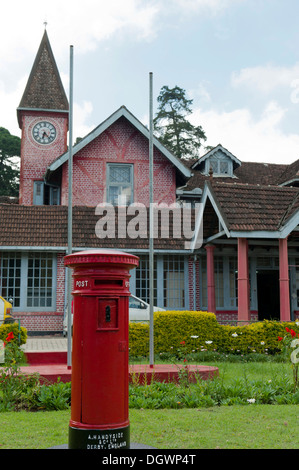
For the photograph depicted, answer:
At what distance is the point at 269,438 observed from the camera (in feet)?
17.0

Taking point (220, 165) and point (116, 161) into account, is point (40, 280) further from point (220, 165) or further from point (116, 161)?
point (220, 165)

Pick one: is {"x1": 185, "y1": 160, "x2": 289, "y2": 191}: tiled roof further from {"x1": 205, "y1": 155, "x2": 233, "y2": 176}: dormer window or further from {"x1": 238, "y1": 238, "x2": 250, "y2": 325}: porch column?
{"x1": 238, "y1": 238, "x2": 250, "y2": 325}: porch column

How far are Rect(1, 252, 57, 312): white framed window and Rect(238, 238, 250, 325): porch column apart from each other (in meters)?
7.26

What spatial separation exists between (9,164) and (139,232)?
27347 mm

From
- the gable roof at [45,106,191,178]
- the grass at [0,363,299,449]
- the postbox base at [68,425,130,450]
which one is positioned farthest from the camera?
the gable roof at [45,106,191,178]

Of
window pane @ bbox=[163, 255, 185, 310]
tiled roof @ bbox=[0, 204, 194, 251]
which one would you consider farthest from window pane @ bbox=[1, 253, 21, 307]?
window pane @ bbox=[163, 255, 185, 310]

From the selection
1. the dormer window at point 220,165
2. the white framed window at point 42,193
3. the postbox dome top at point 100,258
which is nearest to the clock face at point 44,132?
the white framed window at point 42,193

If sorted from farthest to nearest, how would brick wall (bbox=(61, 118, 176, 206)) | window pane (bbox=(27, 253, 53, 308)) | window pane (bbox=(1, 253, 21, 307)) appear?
brick wall (bbox=(61, 118, 176, 206)) → window pane (bbox=(27, 253, 53, 308)) → window pane (bbox=(1, 253, 21, 307))

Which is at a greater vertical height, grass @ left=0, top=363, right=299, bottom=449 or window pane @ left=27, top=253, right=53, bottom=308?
window pane @ left=27, top=253, right=53, bottom=308

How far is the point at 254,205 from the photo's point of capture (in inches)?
580

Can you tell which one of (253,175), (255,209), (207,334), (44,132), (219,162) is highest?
(44,132)

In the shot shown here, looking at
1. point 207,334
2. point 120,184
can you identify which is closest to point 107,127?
point 120,184

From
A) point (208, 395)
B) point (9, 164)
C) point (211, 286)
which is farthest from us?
point (9, 164)

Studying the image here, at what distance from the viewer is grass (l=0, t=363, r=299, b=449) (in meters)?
4.95
